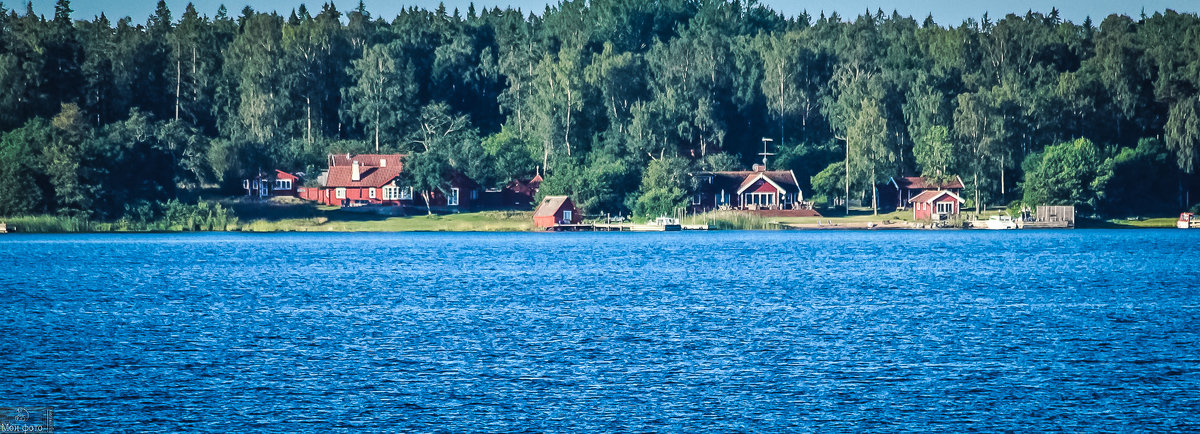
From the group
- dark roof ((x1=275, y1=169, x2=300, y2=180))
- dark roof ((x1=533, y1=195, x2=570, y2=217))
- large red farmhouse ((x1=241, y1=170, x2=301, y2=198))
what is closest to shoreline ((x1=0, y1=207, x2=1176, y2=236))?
dark roof ((x1=533, y1=195, x2=570, y2=217))

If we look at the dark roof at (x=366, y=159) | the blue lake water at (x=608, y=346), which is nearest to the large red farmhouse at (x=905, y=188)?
the dark roof at (x=366, y=159)

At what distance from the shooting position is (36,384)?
2827 cm

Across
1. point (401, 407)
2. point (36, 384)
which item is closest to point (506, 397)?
point (401, 407)

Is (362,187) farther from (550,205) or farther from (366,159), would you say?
(550,205)

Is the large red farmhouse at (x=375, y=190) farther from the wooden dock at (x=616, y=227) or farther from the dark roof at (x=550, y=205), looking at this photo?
the wooden dock at (x=616, y=227)

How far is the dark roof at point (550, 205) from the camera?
114 meters

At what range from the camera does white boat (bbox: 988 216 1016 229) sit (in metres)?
114

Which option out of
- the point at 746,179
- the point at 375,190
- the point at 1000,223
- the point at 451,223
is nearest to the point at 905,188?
the point at 1000,223

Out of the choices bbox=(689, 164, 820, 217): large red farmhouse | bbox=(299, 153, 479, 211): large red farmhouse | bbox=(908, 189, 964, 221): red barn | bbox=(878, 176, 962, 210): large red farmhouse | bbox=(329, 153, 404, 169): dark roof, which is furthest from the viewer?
bbox=(329, 153, 404, 169): dark roof

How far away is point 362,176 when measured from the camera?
12006 cm

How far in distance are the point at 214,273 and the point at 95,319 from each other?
23857mm

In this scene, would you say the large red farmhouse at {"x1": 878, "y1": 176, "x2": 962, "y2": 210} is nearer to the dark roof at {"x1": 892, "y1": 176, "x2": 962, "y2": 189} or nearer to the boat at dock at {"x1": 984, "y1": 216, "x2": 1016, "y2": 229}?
the dark roof at {"x1": 892, "y1": 176, "x2": 962, "y2": 189}

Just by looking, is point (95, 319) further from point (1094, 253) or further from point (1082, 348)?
point (1094, 253)

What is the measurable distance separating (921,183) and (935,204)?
3746 millimetres
